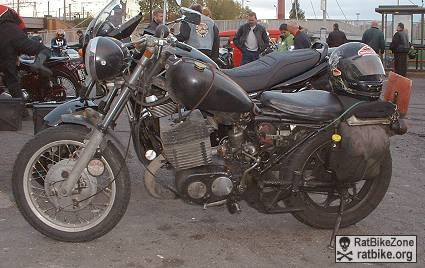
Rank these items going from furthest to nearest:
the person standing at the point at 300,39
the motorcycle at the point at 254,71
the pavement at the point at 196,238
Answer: the person standing at the point at 300,39, the motorcycle at the point at 254,71, the pavement at the point at 196,238

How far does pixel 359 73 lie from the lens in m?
4.05

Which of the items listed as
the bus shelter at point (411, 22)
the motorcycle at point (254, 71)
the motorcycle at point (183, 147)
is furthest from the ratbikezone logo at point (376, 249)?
the bus shelter at point (411, 22)

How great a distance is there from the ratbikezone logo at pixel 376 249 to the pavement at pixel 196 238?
6 cm

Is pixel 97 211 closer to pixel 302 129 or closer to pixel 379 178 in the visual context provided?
pixel 302 129

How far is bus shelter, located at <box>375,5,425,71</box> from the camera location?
1986cm

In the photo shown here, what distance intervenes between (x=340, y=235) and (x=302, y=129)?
80cm

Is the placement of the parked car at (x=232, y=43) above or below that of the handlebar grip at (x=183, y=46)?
above

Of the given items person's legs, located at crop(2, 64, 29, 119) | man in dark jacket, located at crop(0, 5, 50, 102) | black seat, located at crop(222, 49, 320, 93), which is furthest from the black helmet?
person's legs, located at crop(2, 64, 29, 119)

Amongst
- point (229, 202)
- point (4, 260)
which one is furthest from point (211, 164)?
point (4, 260)

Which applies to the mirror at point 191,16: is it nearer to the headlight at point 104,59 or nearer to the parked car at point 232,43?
the headlight at point 104,59

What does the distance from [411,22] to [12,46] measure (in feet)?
49.9

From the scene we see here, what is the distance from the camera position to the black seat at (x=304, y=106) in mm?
3970

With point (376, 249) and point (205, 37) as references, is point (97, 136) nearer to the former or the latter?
point (376, 249)

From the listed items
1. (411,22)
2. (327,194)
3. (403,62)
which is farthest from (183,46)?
(411,22)
